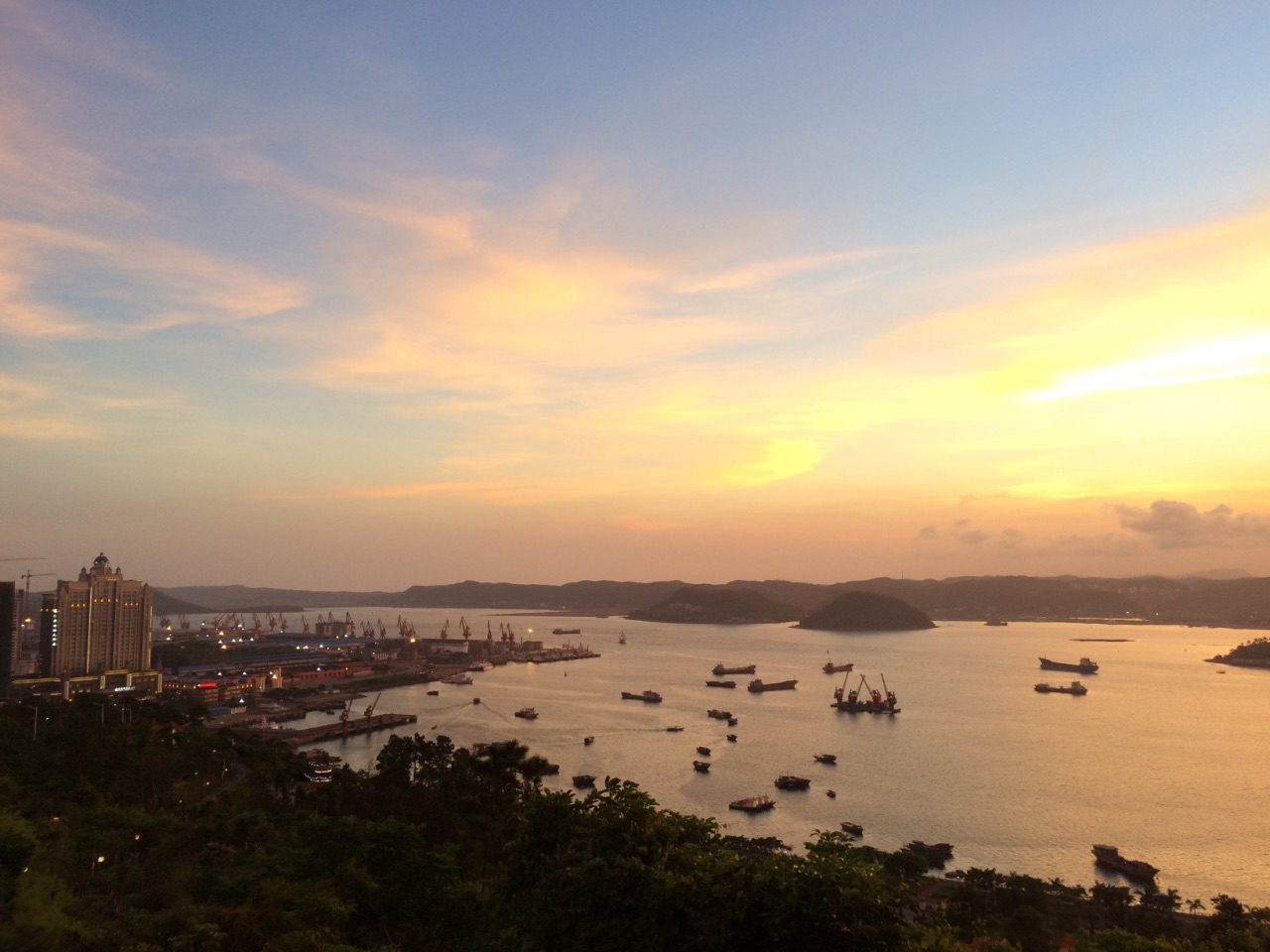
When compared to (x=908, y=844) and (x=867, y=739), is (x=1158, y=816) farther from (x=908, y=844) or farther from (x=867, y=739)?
(x=867, y=739)

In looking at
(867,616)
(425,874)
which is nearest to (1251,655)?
(867,616)

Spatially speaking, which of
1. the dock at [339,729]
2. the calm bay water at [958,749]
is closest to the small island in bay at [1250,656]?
the calm bay water at [958,749]

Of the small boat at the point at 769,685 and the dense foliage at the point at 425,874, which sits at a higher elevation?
the dense foliage at the point at 425,874

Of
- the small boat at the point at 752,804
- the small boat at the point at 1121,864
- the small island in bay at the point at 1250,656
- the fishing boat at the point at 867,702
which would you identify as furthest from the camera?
the small island in bay at the point at 1250,656

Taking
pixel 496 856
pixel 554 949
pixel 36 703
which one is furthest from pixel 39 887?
pixel 36 703

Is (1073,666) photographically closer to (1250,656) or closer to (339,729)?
(1250,656)

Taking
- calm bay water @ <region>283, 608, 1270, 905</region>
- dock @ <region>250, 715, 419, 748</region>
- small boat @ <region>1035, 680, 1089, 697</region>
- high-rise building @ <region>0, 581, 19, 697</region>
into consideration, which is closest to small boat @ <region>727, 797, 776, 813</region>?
calm bay water @ <region>283, 608, 1270, 905</region>

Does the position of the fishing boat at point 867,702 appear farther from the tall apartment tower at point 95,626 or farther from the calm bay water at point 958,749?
the tall apartment tower at point 95,626
